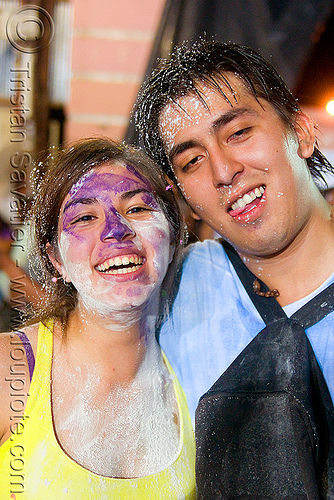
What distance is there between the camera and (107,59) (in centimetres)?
392

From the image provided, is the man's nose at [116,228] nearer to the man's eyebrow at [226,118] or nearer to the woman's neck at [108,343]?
the woman's neck at [108,343]

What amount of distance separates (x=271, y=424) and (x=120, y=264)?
27.8 inches

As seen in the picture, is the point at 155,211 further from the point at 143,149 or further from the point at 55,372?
the point at 55,372

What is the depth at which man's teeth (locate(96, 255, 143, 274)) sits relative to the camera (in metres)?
1.53

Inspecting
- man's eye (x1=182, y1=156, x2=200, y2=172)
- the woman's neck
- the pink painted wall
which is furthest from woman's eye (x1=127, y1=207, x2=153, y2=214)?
the pink painted wall

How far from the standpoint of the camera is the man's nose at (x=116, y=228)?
5.04 ft

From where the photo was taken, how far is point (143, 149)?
6.25ft

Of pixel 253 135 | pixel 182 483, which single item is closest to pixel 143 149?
pixel 253 135

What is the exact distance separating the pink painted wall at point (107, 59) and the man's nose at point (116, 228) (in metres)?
2.51

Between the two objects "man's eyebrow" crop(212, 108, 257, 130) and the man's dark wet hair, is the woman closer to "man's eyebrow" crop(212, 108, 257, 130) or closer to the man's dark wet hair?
the man's dark wet hair

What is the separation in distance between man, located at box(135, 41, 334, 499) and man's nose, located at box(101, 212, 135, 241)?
1.14 feet

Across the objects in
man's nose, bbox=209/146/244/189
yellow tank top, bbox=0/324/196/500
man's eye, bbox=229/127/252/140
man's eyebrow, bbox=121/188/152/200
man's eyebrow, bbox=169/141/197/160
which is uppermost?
man's eye, bbox=229/127/252/140

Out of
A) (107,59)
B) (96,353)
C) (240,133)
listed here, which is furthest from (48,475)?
(107,59)

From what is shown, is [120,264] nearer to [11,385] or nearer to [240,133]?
[11,385]
